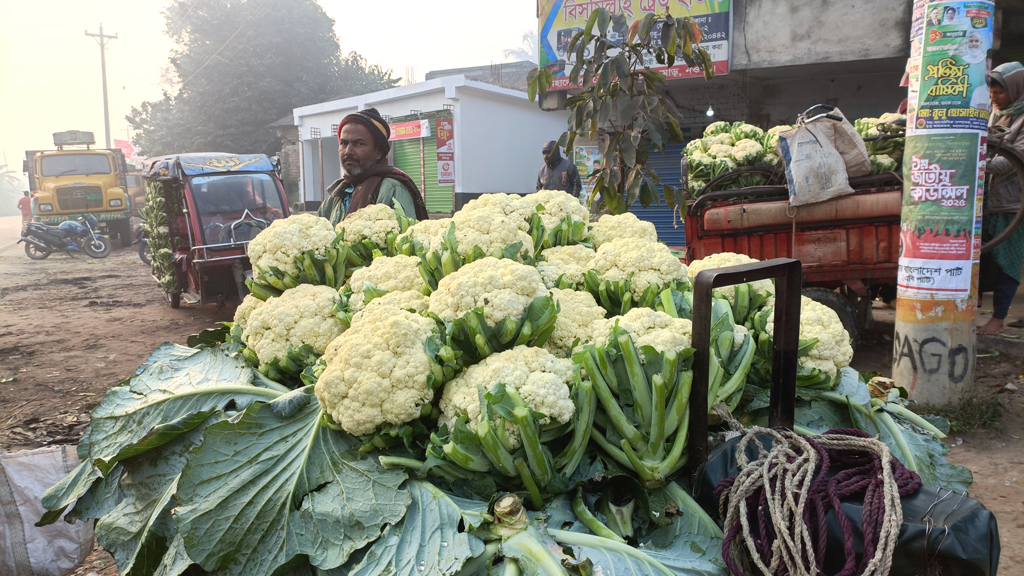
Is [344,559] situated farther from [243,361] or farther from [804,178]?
[804,178]

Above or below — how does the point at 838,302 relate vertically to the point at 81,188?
below

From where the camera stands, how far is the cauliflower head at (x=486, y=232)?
7.18ft


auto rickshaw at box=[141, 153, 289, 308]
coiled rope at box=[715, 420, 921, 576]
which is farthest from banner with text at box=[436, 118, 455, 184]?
coiled rope at box=[715, 420, 921, 576]

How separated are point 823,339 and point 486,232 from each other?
1.15 meters

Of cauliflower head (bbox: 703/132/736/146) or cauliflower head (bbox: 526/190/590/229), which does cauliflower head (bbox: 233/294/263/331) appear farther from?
cauliflower head (bbox: 703/132/736/146)

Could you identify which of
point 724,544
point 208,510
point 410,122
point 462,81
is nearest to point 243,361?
point 208,510

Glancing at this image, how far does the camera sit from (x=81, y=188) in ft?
55.4

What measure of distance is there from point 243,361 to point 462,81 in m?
15.1

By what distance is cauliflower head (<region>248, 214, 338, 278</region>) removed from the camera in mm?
2494

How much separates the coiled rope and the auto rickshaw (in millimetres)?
6900

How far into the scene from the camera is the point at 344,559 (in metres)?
1.42

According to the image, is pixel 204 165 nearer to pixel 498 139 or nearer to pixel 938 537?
pixel 938 537

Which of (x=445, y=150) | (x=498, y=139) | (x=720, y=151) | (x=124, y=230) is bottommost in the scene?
(x=124, y=230)

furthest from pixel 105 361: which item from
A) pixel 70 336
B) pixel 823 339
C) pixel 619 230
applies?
pixel 823 339
